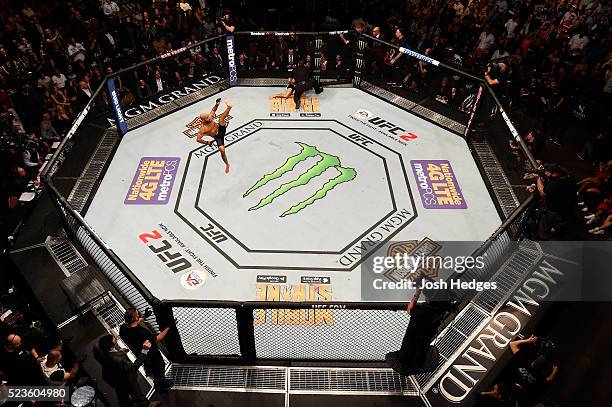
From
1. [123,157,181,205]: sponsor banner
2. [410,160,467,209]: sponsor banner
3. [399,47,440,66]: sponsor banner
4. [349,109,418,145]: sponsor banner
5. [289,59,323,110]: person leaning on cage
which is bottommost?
[123,157,181,205]: sponsor banner

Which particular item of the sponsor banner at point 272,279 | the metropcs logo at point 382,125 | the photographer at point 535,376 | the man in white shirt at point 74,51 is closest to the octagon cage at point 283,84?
the sponsor banner at point 272,279

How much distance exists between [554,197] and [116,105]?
8.14m

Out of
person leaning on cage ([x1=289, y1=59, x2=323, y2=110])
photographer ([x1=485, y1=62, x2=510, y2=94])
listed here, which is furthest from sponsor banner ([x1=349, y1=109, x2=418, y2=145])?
photographer ([x1=485, y1=62, x2=510, y2=94])

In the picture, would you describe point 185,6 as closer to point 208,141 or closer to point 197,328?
point 208,141

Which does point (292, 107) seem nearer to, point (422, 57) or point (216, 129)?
point (216, 129)

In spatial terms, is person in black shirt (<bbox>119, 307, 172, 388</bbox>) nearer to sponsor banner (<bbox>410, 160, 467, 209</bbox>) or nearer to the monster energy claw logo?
the monster energy claw logo

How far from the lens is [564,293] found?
6.24m

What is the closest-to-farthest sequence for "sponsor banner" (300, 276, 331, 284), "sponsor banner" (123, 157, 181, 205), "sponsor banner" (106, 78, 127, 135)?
"sponsor banner" (300, 276, 331, 284), "sponsor banner" (123, 157, 181, 205), "sponsor banner" (106, 78, 127, 135)

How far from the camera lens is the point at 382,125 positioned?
1002cm

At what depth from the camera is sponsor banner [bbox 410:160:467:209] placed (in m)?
7.98

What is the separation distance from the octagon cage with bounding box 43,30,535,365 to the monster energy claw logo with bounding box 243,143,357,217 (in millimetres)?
2467

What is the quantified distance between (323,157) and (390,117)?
2303 millimetres

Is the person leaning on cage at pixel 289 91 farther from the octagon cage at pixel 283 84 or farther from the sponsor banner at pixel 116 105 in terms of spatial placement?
the sponsor banner at pixel 116 105

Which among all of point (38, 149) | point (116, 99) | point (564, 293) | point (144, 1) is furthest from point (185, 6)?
point (564, 293)
